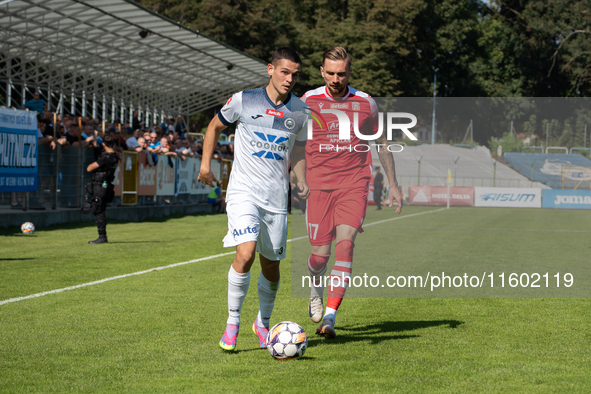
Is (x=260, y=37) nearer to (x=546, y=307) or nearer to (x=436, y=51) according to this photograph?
(x=436, y=51)

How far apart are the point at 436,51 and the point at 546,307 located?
49853 millimetres

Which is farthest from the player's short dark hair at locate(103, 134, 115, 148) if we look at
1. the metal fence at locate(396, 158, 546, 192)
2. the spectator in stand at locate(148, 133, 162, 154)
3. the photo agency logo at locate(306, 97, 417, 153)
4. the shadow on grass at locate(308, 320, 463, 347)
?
the shadow on grass at locate(308, 320, 463, 347)

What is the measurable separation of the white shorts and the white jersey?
0.06 meters

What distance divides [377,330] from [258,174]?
74.3 inches

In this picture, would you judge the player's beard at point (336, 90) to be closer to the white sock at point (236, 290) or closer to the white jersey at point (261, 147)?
the white jersey at point (261, 147)

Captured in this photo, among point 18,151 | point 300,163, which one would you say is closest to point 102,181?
point 18,151

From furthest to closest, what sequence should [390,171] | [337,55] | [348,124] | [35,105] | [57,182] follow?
[35,105]
[57,182]
[390,171]
[348,124]
[337,55]

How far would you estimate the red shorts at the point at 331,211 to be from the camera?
6.22 m

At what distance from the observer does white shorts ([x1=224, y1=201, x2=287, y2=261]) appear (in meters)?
5.00

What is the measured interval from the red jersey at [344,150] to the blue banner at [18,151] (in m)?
10.1

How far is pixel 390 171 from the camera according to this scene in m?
6.63

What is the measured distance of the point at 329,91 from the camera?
6172 millimetres

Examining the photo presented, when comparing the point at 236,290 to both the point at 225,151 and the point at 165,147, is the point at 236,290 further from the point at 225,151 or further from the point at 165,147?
the point at 225,151

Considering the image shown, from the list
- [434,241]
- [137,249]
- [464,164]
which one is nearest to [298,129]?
[464,164]
